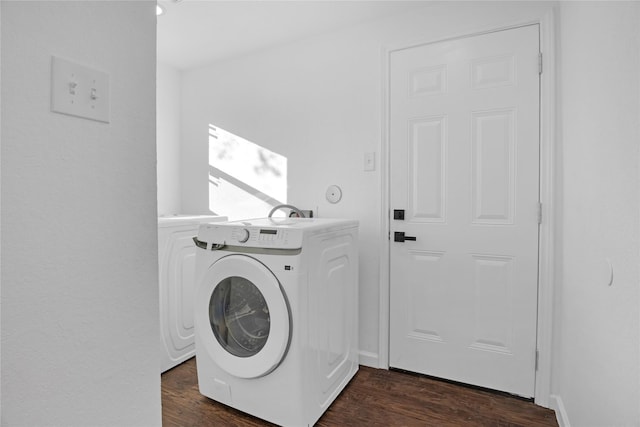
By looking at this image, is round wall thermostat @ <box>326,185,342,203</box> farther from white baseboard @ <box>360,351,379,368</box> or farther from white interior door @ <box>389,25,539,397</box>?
white baseboard @ <box>360,351,379,368</box>

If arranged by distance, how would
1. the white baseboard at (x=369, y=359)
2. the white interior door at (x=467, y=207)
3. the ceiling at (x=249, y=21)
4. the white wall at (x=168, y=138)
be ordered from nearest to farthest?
the white interior door at (x=467, y=207) → the ceiling at (x=249, y=21) → the white baseboard at (x=369, y=359) → the white wall at (x=168, y=138)

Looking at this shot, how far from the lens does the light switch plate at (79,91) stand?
66 cm

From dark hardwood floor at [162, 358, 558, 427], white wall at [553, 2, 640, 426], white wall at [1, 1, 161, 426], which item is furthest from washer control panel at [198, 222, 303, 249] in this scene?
white wall at [553, 2, 640, 426]

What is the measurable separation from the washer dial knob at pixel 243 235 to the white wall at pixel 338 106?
2.94ft

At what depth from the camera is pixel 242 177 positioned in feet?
9.52

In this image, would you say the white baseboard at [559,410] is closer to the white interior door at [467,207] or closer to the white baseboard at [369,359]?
the white interior door at [467,207]

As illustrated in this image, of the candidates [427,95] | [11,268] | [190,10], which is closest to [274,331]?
[11,268]

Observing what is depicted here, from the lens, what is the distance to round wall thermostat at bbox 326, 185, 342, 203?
245cm

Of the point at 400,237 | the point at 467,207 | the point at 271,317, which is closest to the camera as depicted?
the point at 271,317

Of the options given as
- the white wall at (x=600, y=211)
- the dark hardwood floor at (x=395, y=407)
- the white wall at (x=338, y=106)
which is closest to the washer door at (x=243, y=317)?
the dark hardwood floor at (x=395, y=407)

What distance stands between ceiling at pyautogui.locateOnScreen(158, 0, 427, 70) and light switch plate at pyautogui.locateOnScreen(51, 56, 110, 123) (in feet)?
5.67

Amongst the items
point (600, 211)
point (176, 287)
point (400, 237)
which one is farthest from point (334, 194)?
point (600, 211)

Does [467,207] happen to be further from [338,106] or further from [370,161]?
[338,106]

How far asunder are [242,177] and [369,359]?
1714mm
